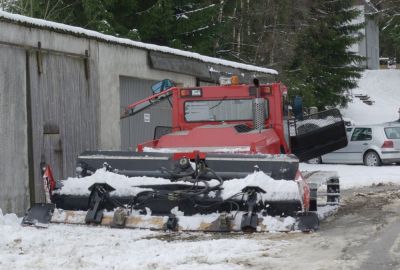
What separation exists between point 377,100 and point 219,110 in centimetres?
3902

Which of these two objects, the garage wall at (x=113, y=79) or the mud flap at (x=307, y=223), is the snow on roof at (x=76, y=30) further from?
the mud flap at (x=307, y=223)

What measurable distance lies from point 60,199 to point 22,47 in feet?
10.5

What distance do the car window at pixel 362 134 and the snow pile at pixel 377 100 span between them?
15.2 meters

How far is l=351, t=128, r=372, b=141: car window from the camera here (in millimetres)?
23922

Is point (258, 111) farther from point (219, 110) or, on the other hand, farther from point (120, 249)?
point (120, 249)

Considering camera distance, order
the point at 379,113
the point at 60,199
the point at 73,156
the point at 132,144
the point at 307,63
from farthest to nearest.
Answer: the point at 379,113 → the point at 307,63 → the point at 132,144 → the point at 73,156 → the point at 60,199

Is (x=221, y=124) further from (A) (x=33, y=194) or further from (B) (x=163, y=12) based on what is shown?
(B) (x=163, y=12)

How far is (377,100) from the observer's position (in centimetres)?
4825

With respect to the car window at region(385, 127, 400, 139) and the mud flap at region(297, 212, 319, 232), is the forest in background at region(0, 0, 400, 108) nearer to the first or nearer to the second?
the car window at region(385, 127, 400, 139)

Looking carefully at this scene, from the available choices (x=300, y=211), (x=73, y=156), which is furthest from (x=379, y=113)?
(x=300, y=211)

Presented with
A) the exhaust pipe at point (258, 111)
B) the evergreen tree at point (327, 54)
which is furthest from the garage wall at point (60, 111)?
the evergreen tree at point (327, 54)

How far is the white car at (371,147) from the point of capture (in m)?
23.2

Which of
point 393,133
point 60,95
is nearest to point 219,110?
point 60,95

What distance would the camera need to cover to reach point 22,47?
11.4 m
